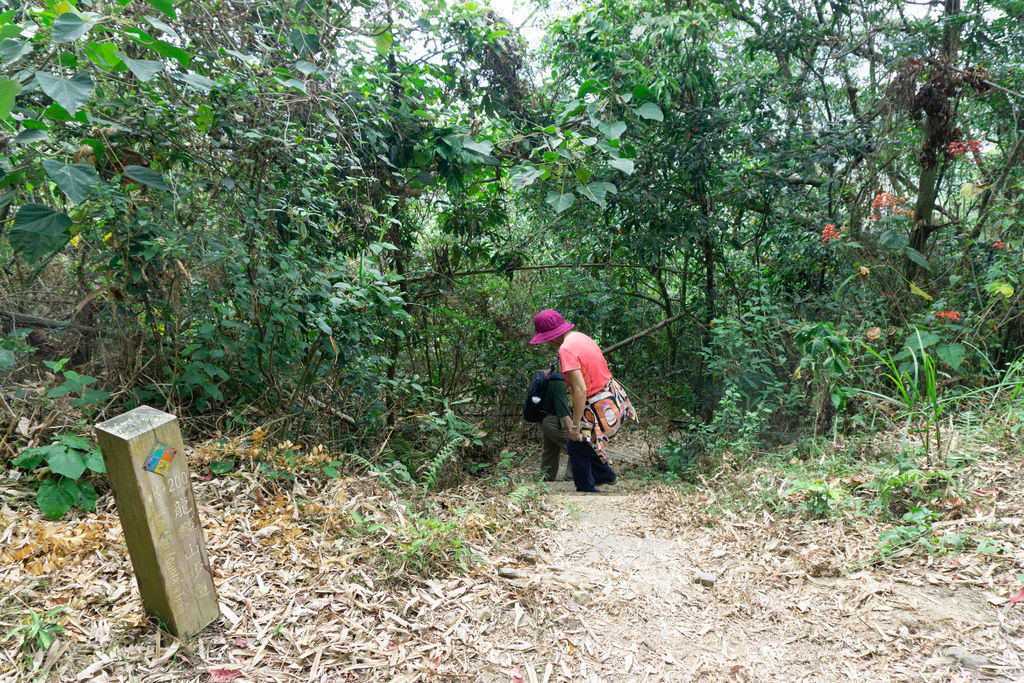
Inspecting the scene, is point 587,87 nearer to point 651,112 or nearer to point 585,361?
point 651,112

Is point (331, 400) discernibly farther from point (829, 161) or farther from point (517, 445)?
point (829, 161)

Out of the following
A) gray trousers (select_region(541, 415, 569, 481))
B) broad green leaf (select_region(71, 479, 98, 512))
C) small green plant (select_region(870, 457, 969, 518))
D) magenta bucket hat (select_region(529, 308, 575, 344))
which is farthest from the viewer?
gray trousers (select_region(541, 415, 569, 481))

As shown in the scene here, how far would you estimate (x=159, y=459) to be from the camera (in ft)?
7.48

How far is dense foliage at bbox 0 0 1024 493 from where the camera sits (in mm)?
3830

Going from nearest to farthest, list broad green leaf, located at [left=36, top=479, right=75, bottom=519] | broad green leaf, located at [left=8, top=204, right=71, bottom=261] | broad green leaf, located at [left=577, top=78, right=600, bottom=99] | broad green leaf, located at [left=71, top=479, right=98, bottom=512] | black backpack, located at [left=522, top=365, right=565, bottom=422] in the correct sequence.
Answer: broad green leaf, located at [left=8, top=204, right=71, bottom=261] < broad green leaf, located at [left=36, top=479, right=75, bottom=519] < broad green leaf, located at [left=71, top=479, right=98, bottom=512] < broad green leaf, located at [left=577, top=78, right=600, bottom=99] < black backpack, located at [left=522, top=365, right=565, bottom=422]

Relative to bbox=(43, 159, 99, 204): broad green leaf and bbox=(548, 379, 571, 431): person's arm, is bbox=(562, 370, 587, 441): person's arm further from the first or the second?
bbox=(43, 159, 99, 204): broad green leaf

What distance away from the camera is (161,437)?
2.29m

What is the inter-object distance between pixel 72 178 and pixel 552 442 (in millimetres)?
4438

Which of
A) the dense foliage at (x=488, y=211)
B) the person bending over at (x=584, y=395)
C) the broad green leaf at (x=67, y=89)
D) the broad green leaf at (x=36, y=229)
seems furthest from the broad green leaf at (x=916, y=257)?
the broad green leaf at (x=36, y=229)

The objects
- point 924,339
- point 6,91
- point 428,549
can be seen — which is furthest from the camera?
point 924,339

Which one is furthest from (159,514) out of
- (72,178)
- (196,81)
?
(196,81)

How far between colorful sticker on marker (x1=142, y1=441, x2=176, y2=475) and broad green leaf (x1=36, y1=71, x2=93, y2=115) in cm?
131

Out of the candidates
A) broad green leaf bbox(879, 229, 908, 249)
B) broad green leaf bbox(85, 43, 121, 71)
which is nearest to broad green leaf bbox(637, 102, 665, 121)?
broad green leaf bbox(879, 229, 908, 249)

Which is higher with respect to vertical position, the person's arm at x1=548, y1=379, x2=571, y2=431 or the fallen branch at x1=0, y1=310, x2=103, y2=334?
the fallen branch at x1=0, y1=310, x2=103, y2=334
